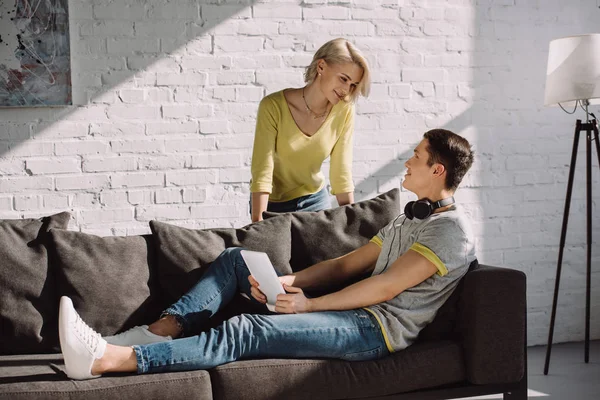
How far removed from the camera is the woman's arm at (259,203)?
3.28m

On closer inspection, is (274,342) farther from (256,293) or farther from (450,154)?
(450,154)

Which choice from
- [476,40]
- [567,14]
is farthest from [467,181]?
[567,14]

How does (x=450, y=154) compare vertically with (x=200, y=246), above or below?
above

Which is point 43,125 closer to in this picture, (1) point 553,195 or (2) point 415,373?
(2) point 415,373

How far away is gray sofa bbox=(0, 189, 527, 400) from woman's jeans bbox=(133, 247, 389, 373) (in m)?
0.04

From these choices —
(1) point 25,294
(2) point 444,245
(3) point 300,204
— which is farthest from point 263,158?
(1) point 25,294

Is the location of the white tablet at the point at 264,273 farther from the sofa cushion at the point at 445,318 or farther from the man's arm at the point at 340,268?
the sofa cushion at the point at 445,318

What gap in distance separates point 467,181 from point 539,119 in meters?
0.56

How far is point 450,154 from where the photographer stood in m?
2.77

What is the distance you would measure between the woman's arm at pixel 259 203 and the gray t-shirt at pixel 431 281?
2.52 feet

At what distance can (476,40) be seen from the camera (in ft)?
14.1

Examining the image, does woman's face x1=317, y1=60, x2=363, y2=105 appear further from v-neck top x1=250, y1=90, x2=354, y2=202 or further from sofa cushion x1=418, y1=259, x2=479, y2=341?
sofa cushion x1=418, y1=259, x2=479, y2=341

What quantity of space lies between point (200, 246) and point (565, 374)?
1.98 m

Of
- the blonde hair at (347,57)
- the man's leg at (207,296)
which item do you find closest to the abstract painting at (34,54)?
the blonde hair at (347,57)
